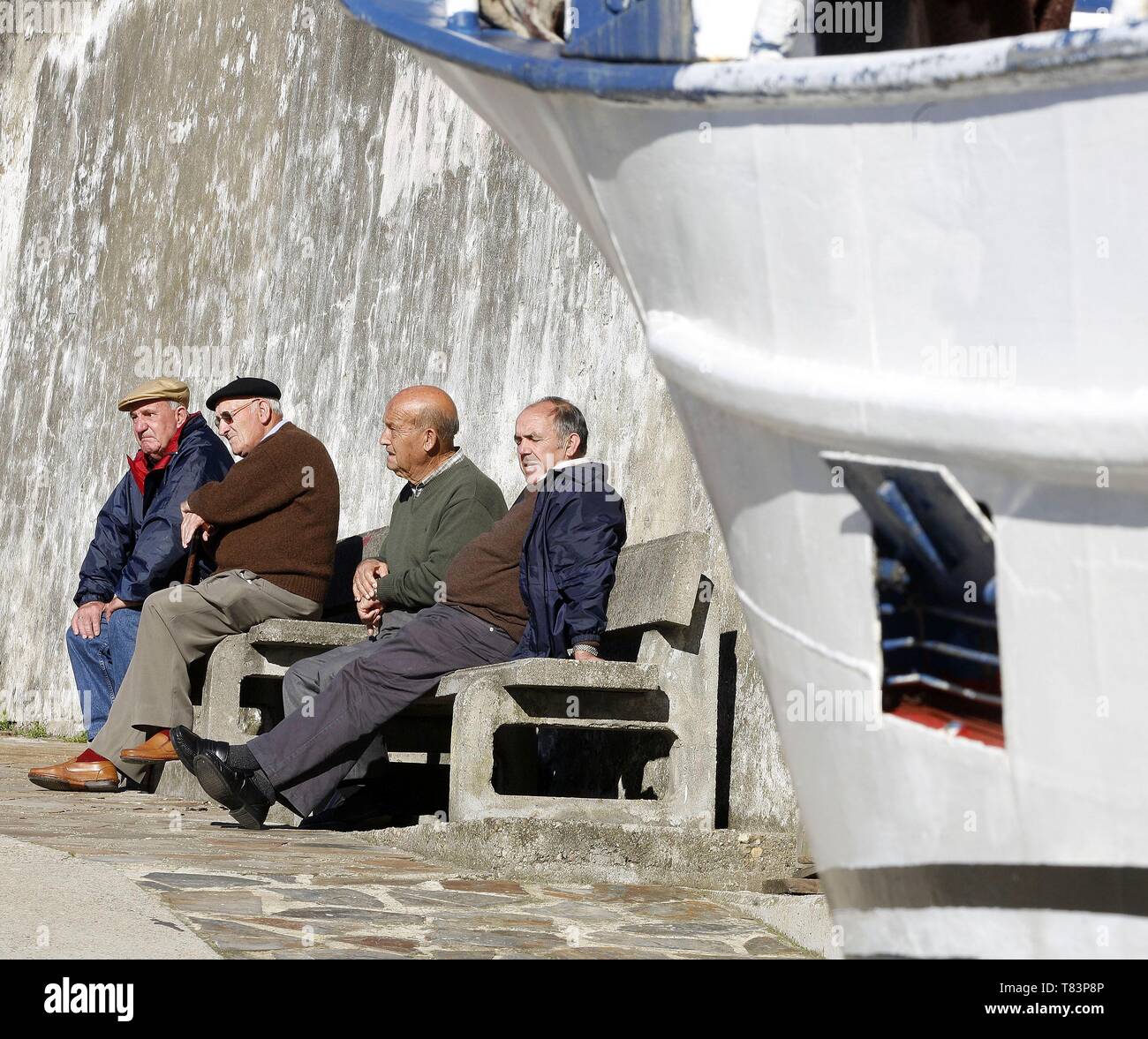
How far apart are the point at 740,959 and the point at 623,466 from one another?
105 inches

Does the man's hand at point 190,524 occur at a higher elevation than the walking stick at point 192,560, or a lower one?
higher

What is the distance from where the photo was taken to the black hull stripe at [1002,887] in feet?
7.38

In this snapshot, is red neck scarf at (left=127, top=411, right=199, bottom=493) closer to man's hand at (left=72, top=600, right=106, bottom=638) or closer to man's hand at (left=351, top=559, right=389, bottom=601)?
man's hand at (left=72, top=600, right=106, bottom=638)

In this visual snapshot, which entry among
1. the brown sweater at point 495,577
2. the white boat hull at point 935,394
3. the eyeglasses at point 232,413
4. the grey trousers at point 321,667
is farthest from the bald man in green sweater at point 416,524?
the white boat hull at point 935,394

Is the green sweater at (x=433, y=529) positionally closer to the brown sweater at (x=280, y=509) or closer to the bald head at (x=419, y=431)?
the bald head at (x=419, y=431)

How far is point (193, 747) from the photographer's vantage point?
469 cm

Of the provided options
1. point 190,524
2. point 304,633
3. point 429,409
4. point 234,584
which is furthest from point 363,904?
point 190,524

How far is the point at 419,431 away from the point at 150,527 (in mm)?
1749

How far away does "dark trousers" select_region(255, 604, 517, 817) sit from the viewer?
475cm

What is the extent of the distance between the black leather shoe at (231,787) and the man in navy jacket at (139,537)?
6.08ft

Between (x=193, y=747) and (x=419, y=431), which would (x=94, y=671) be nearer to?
(x=419, y=431)

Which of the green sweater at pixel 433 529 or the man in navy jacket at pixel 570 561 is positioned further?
the green sweater at pixel 433 529

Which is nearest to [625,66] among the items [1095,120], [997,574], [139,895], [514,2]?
[514,2]

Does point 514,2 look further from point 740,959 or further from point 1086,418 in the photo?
point 740,959
